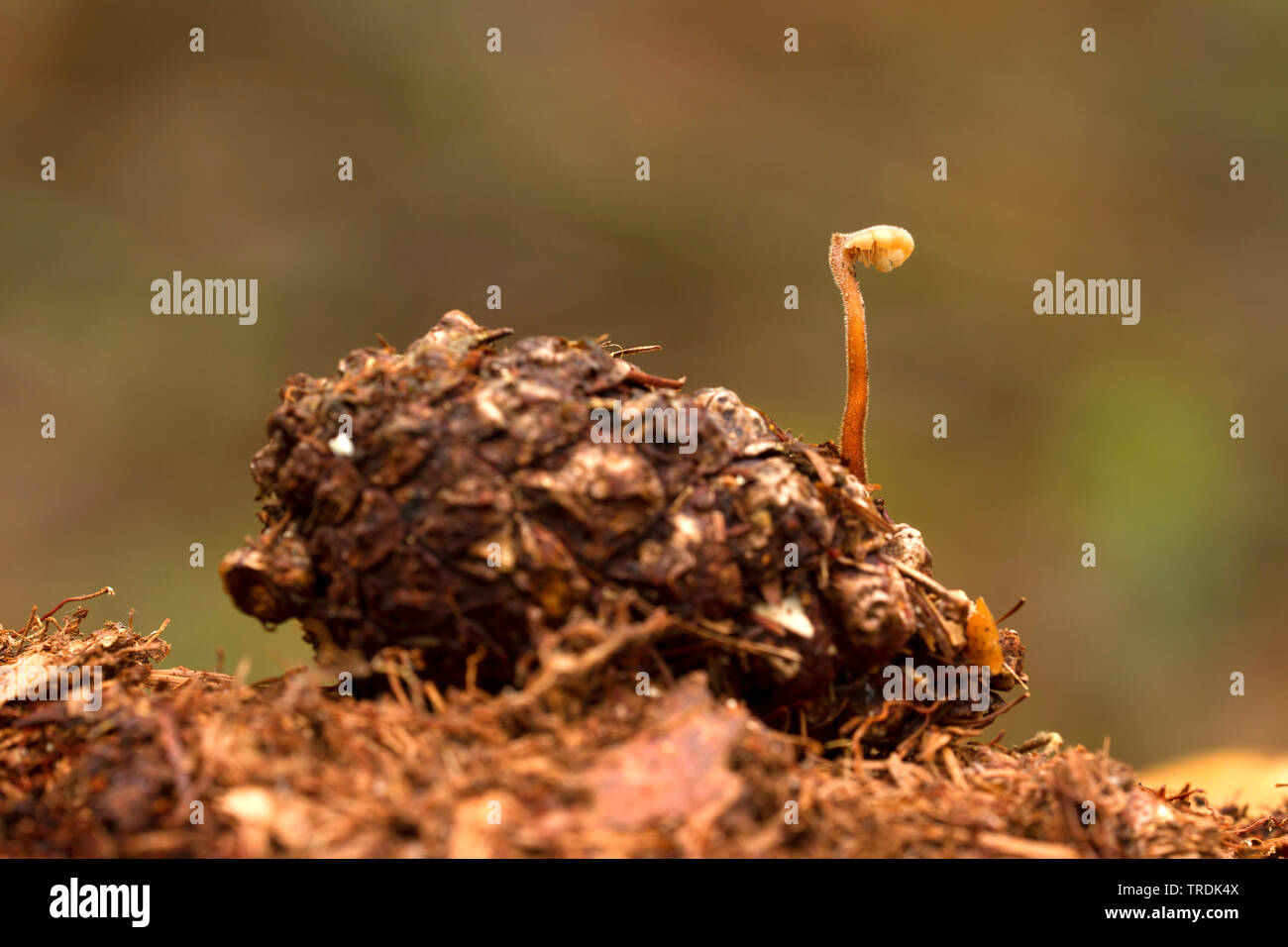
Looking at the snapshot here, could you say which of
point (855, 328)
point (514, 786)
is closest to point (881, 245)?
point (855, 328)

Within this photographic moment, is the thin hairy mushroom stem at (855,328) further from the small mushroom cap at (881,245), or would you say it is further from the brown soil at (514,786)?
the brown soil at (514,786)

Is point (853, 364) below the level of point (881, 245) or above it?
below

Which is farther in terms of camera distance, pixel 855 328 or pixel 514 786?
pixel 855 328

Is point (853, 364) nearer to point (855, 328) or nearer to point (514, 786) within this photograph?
point (855, 328)

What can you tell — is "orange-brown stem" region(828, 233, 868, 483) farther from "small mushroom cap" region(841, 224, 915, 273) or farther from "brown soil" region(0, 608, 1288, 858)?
"brown soil" region(0, 608, 1288, 858)

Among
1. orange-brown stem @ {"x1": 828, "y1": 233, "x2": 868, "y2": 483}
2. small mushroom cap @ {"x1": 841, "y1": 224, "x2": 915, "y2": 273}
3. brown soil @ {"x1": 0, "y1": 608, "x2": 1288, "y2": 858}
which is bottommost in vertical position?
brown soil @ {"x1": 0, "y1": 608, "x2": 1288, "y2": 858}

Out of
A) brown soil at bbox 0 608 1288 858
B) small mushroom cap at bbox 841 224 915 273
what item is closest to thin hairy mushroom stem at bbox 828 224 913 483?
small mushroom cap at bbox 841 224 915 273
